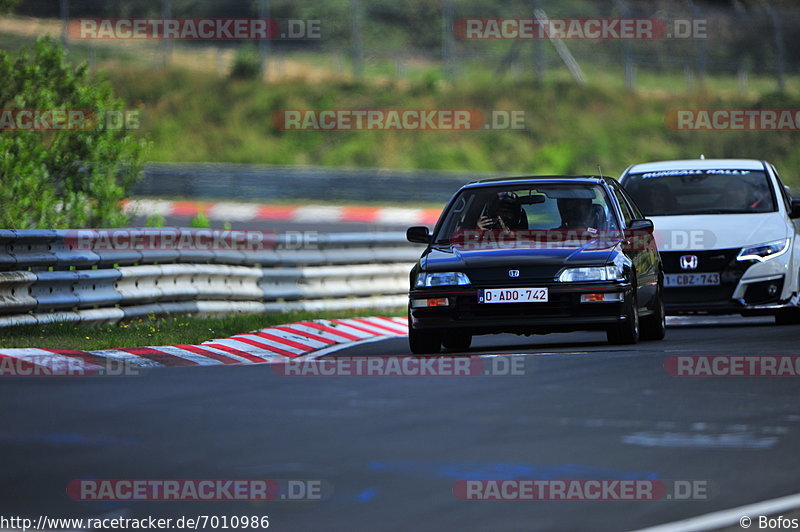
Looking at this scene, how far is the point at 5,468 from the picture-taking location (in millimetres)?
6637

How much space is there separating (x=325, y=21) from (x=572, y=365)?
41.6m

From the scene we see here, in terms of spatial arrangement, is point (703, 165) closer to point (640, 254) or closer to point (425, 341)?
point (640, 254)

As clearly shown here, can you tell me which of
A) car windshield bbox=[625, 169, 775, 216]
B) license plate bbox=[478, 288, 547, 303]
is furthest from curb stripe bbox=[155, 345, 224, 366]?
car windshield bbox=[625, 169, 775, 216]

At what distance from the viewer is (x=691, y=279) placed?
1491 cm

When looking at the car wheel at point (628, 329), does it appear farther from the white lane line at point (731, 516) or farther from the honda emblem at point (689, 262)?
the white lane line at point (731, 516)

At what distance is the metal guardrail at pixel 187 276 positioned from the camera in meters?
13.1

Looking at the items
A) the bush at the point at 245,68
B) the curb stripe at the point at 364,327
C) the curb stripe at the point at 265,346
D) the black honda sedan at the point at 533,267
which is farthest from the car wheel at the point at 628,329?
the bush at the point at 245,68

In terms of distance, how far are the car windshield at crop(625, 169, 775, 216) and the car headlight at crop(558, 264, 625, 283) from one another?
13.2ft

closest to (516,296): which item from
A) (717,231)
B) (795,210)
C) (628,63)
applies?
(717,231)

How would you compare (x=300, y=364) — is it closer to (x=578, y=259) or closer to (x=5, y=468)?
(x=578, y=259)

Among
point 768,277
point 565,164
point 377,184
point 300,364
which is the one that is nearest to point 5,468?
point 300,364

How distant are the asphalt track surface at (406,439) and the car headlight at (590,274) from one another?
1.33 metres

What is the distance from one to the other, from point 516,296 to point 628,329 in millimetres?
1005

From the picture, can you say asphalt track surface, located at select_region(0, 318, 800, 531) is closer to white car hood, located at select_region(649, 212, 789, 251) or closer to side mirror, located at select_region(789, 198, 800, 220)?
white car hood, located at select_region(649, 212, 789, 251)
